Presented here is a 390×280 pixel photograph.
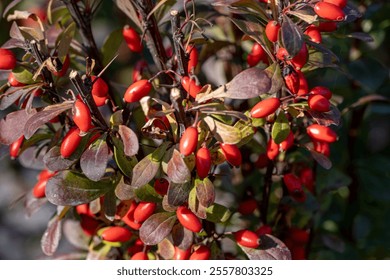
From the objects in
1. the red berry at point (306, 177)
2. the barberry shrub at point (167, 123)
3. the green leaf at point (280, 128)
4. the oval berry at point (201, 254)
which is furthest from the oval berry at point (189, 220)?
the red berry at point (306, 177)

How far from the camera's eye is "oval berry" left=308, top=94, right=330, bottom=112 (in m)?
1.22

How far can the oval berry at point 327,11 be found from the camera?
117 cm

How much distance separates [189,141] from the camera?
3.66 feet

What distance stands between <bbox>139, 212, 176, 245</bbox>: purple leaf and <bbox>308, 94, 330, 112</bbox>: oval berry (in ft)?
1.24

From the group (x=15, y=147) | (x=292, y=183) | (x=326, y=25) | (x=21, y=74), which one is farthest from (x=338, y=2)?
(x=15, y=147)

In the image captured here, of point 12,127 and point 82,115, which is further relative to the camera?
Result: point 12,127

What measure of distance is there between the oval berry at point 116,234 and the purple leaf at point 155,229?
0.14 metres

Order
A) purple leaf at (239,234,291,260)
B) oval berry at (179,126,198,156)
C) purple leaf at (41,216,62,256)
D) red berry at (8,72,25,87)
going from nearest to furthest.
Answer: oval berry at (179,126,198,156)
red berry at (8,72,25,87)
purple leaf at (239,234,291,260)
purple leaf at (41,216,62,256)

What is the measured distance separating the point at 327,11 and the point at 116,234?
26.4 inches

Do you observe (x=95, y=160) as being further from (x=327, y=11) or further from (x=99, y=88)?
(x=327, y=11)

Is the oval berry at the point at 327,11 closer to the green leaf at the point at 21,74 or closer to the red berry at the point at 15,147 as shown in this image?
the green leaf at the point at 21,74

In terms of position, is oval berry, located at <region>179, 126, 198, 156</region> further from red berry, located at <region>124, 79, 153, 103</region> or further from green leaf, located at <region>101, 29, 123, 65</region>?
green leaf, located at <region>101, 29, 123, 65</region>

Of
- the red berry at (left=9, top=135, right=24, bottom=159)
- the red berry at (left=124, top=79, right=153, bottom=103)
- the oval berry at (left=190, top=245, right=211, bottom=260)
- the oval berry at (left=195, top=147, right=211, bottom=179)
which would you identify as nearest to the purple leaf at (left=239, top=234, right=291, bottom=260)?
the oval berry at (left=190, top=245, right=211, bottom=260)
